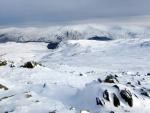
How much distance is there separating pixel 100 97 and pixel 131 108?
253cm

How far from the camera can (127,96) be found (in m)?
29.2

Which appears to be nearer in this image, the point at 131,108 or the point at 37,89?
the point at 131,108

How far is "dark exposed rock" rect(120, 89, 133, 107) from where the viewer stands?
95.2 feet

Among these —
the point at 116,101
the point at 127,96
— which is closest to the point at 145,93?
the point at 127,96

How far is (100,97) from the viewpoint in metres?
28.6

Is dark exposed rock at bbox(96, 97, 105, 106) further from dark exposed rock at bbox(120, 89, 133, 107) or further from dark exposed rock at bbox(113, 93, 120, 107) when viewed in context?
dark exposed rock at bbox(120, 89, 133, 107)

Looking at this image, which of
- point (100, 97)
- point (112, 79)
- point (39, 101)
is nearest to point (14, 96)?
point (39, 101)

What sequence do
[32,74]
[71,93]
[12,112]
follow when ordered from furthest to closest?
[32,74]
[71,93]
[12,112]

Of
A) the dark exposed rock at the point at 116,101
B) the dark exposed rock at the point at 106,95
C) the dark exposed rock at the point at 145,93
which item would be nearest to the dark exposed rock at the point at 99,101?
the dark exposed rock at the point at 106,95

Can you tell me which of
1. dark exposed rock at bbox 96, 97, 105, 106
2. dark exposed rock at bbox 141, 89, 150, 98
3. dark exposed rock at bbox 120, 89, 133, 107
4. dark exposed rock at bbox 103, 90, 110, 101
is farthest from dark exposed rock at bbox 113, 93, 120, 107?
dark exposed rock at bbox 141, 89, 150, 98

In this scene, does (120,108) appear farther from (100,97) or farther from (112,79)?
(112,79)

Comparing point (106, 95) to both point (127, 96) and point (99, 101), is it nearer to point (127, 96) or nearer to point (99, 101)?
point (99, 101)

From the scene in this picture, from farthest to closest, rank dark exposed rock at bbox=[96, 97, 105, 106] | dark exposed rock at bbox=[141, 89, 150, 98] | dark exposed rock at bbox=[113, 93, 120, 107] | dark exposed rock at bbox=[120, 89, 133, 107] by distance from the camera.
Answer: dark exposed rock at bbox=[141, 89, 150, 98] < dark exposed rock at bbox=[120, 89, 133, 107] < dark exposed rock at bbox=[113, 93, 120, 107] < dark exposed rock at bbox=[96, 97, 105, 106]

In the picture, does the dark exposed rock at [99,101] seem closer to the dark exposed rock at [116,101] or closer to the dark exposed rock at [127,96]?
the dark exposed rock at [116,101]
